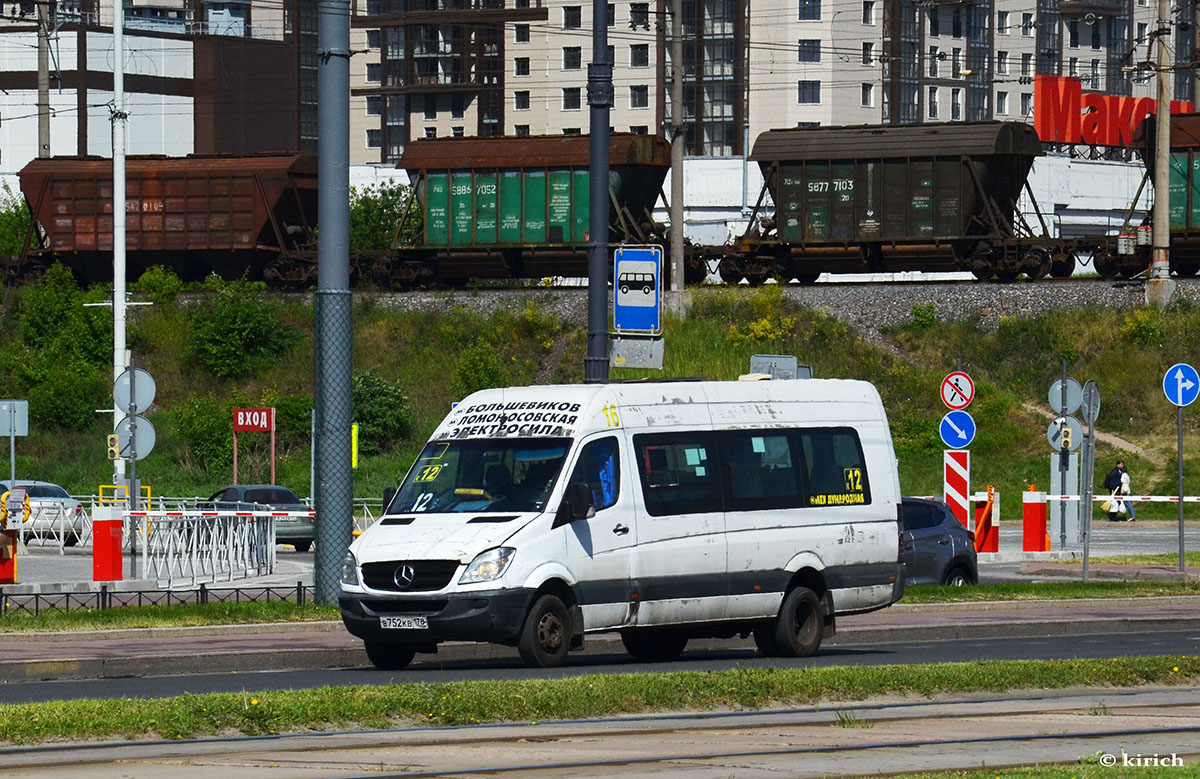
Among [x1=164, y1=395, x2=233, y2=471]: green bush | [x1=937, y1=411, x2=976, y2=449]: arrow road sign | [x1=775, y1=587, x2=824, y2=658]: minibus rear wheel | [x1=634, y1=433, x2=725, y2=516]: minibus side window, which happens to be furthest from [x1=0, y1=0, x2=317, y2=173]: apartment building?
[x1=775, y1=587, x2=824, y2=658]: minibus rear wheel

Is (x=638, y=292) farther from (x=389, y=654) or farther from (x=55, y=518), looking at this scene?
(x=55, y=518)

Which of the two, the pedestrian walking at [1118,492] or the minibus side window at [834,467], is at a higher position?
the minibus side window at [834,467]

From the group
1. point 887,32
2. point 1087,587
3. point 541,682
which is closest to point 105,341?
point 1087,587

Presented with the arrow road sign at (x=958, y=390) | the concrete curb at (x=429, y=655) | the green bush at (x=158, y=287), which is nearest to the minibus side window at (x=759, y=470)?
the concrete curb at (x=429, y=655)

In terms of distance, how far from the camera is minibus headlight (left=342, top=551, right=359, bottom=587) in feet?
51.2

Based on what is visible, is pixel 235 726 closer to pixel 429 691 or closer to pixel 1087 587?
pixel 429 691

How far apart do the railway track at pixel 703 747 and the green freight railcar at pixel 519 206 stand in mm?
39772

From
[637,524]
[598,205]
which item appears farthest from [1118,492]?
[637,524]

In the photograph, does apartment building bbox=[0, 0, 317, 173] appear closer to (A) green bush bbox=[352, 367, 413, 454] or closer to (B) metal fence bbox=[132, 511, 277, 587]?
(A) green bush bbox=[352, 367, 413, 454]

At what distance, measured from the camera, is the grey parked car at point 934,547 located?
77.9ft

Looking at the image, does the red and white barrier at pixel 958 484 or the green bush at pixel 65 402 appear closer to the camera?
the red and white barrier at pixel 958 484

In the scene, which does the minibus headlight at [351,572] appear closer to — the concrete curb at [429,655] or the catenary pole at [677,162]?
the concrete curb at [429,655]

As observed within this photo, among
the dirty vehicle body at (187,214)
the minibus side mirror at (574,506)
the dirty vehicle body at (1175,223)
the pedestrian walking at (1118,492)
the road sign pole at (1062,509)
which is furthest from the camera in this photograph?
the dirty vehicle body at (187,214)

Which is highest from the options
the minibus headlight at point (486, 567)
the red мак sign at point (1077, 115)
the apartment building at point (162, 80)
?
the apartment building at point (162, 80)
